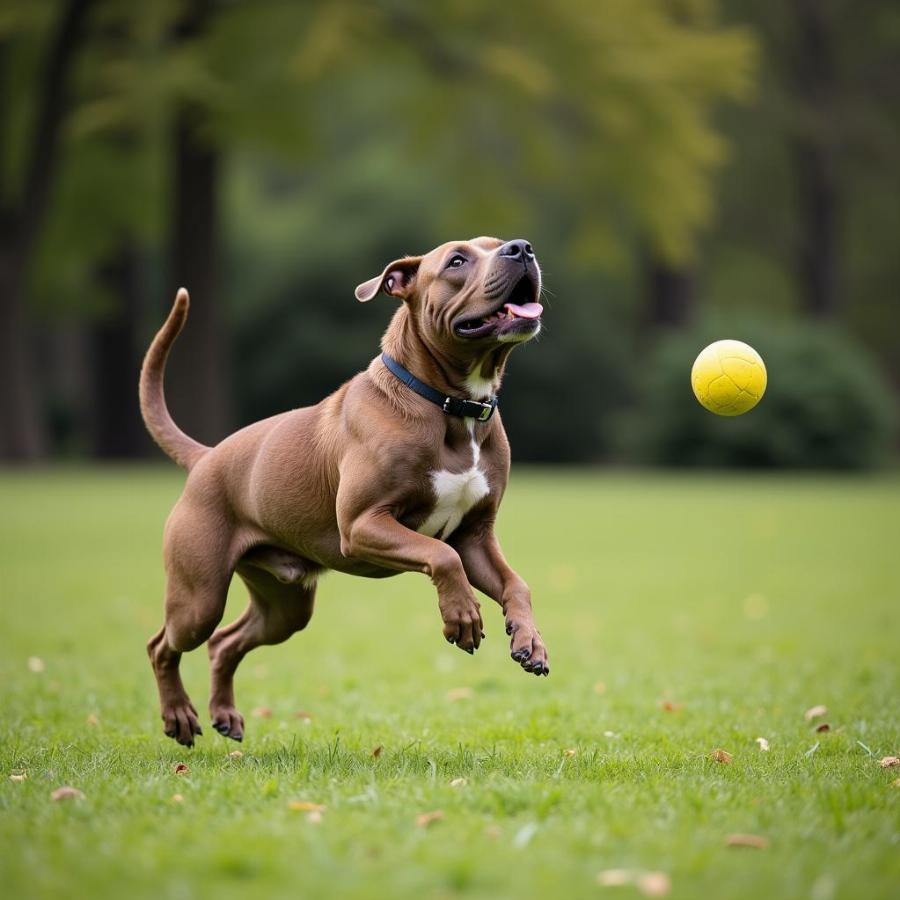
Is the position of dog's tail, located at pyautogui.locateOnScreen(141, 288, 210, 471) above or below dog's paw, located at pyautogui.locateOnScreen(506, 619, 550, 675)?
above

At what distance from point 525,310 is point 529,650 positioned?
1.41 meters

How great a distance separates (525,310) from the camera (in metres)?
5.58

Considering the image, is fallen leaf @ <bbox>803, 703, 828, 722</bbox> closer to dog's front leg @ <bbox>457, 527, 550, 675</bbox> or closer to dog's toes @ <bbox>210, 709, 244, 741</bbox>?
dog's front leg @ <bbox>457, 527, 550, 675</bbox>

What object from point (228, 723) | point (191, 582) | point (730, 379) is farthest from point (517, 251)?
point (228, 723)

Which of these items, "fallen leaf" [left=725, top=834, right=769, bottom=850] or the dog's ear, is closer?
"fallen leaf" [left=725, top=834, right=769, bottom=850]

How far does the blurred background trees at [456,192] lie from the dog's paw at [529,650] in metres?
20.2

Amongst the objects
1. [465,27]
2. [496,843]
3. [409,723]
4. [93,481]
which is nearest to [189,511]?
[409,723]

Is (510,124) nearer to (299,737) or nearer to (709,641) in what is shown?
(709,641)

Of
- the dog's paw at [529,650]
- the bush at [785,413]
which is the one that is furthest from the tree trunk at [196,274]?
the dog's paw at [529,650]

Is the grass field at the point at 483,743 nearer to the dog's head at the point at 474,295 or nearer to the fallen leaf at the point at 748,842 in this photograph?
the fallen leaf at the point at 748,842

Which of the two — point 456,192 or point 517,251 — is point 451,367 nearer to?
point 517,251

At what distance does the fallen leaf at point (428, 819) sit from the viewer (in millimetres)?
4160

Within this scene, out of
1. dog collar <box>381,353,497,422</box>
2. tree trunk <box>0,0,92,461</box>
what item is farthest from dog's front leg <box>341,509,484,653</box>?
tree trunk <box>0,0,92,461</box>

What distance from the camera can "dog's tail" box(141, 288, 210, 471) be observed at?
652cm
